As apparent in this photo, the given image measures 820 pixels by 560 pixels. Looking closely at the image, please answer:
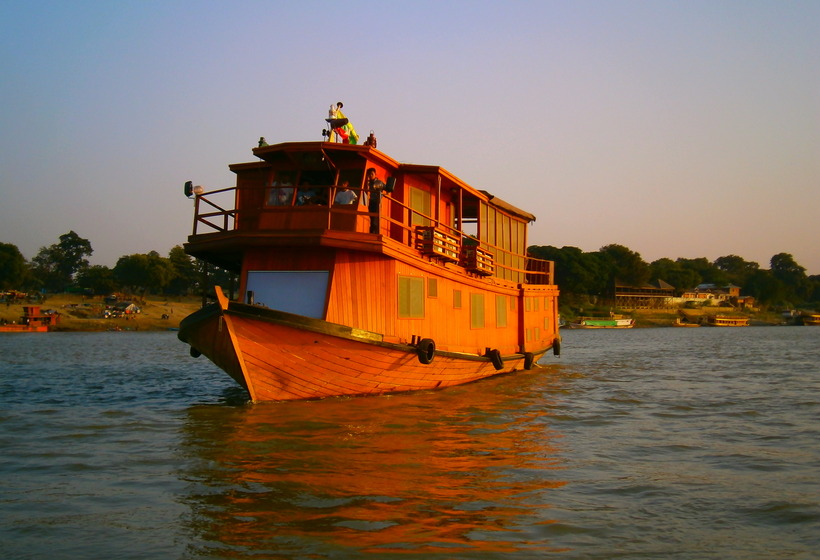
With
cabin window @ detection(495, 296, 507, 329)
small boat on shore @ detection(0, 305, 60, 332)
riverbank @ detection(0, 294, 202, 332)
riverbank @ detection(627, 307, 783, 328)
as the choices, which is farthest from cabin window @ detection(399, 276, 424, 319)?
riverbank @ detection(627, 307, 783, 328)

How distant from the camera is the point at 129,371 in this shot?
21812mm

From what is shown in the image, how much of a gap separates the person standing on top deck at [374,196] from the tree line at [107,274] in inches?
2332

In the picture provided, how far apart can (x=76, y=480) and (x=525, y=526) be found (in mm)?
4818

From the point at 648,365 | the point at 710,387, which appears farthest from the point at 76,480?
the point at 648,365

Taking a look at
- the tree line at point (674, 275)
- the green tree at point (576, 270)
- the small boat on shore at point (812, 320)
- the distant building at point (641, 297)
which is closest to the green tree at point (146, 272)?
the tree line at point (674, 275)

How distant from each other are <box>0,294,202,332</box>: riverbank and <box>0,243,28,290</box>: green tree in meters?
3.62

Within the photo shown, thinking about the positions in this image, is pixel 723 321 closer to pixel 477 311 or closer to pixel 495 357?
A: pixel 495 357

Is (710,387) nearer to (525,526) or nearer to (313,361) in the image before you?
(313,361)

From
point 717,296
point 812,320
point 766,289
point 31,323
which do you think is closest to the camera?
point 31,323

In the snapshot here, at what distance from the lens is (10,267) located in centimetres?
7125

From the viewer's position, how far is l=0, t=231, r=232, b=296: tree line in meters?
72.4

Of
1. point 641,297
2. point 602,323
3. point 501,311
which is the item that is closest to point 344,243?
point 501,311

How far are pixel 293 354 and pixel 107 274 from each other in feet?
250

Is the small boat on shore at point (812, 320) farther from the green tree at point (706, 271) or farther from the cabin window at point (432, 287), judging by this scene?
the cabin window at point (432, 287)
